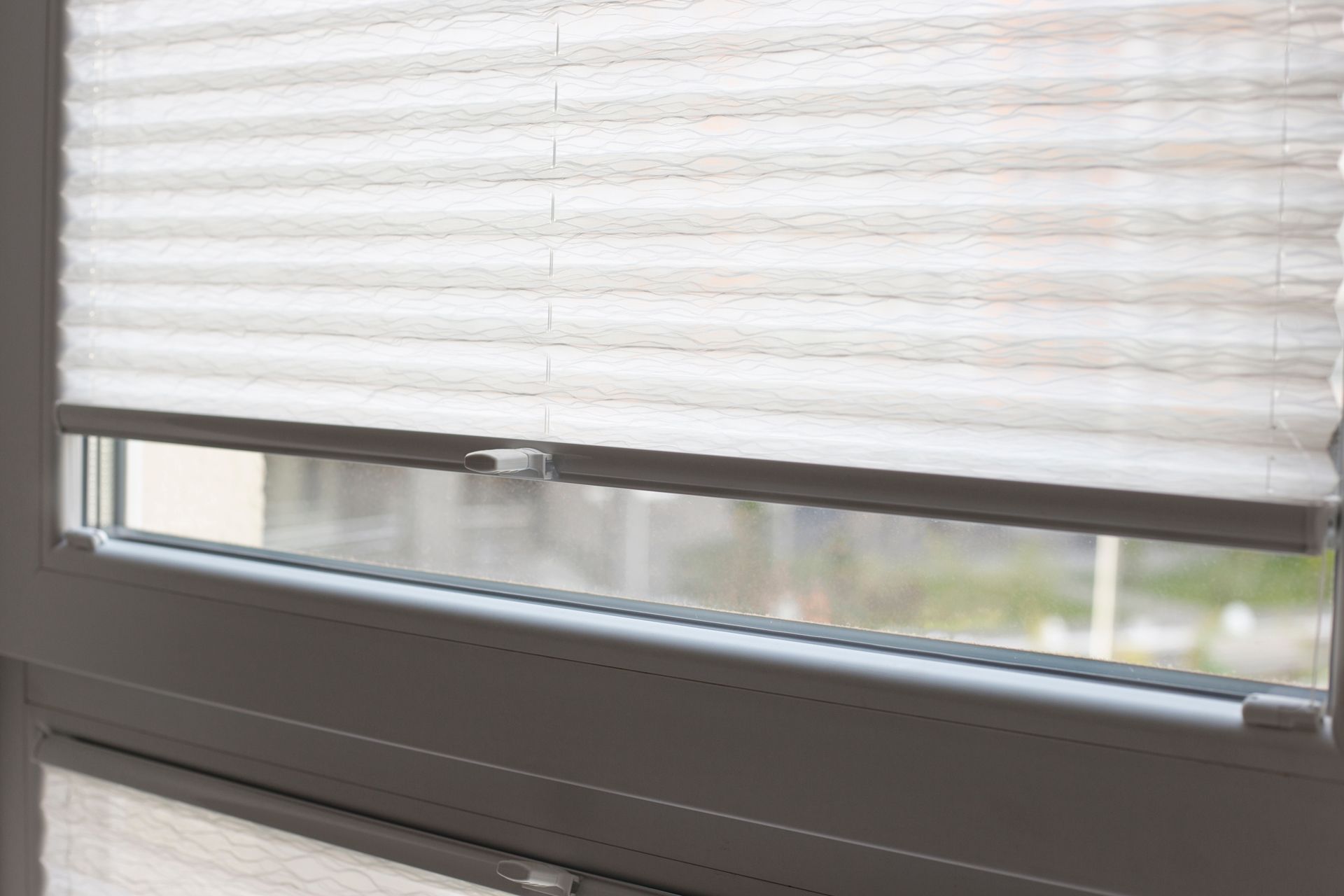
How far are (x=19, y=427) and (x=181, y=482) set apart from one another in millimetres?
156

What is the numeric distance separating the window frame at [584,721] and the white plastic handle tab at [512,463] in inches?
4.1

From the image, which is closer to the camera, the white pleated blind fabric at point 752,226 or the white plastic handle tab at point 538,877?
the white pleated blind fabric at point 752,226

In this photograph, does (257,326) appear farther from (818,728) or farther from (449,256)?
(818,728)

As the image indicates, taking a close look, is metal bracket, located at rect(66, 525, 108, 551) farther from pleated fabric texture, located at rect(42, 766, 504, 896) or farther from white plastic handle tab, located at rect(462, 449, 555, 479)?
white plastic handle tab, located at rect(462, 449, 555, 479)

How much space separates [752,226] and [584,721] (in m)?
0.34

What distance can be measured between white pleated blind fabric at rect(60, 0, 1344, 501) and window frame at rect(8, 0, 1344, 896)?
121 millimetres

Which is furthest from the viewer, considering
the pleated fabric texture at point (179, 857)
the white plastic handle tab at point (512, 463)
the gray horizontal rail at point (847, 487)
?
the pleated fabric texture at point (179, 857)

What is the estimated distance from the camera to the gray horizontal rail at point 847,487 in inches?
19.1

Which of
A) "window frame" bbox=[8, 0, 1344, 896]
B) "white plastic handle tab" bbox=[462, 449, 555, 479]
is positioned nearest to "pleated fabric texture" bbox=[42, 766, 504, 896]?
"window frame" bbox=[8, 0, 1344, 896]

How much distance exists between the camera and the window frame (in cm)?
52

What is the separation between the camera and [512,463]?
0.64 m

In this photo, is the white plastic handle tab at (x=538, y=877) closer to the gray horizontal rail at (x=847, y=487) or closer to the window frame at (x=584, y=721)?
the window frame at (x=584, y=721)

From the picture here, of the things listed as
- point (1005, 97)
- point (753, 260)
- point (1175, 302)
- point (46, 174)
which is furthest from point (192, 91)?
point (1175, 302)

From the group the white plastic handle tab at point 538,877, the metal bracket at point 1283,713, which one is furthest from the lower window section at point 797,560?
the white plastic handle tab at point 538,877
